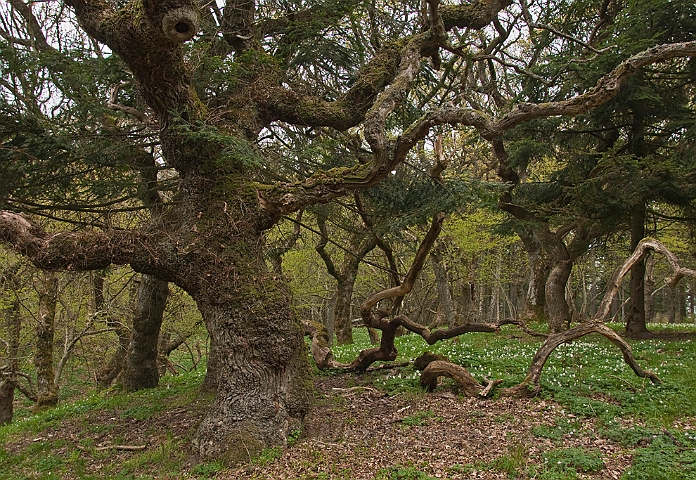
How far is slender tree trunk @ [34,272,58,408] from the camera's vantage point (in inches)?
484

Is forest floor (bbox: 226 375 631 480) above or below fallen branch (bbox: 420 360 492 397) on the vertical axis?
below

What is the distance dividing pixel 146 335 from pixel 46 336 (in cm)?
428

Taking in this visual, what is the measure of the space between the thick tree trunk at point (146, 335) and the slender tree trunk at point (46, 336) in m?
3.23

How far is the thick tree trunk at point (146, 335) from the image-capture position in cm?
992

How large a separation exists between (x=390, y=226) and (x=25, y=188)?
5.84 metres

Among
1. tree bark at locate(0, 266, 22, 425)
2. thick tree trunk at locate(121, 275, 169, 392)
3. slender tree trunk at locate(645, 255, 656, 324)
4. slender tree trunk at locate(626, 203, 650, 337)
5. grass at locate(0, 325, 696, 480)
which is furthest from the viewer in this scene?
slender tree trunk at locate(645, 255, 656, 324)

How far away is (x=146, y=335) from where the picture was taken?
33.8 ft

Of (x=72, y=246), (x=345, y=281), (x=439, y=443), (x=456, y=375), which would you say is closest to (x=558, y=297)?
(x=456, y=375)

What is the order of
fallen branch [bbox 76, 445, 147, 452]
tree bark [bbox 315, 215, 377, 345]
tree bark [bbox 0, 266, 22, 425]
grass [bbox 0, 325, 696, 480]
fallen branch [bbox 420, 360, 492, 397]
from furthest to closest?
tree bark [bbox 315, 215, 377, 345] → tree bark [bbox 0, 266, 22, 425] → fallen branch [bbox 420, 360, 492, 397] → fallen branch [bbox 76, 445, 147, 452] → grass [bbox 0, 325, 696, 480]

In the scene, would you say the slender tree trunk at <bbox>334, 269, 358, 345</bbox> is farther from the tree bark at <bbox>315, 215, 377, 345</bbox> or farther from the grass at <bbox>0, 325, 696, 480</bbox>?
the grass at <bbox>0, 325, 696, 480</bbox>

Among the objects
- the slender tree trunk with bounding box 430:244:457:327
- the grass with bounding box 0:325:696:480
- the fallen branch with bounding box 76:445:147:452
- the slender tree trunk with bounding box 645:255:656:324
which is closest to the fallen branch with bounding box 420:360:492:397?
the grass with bounding box 0:325:696:480

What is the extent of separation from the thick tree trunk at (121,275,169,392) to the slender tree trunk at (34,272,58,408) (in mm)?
3226

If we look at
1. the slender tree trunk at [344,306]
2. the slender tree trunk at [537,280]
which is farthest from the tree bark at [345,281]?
the slender tree trunk at [537,280]

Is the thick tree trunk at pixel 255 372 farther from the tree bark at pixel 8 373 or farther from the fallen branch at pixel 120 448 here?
the tree bark at pixel 8 373
